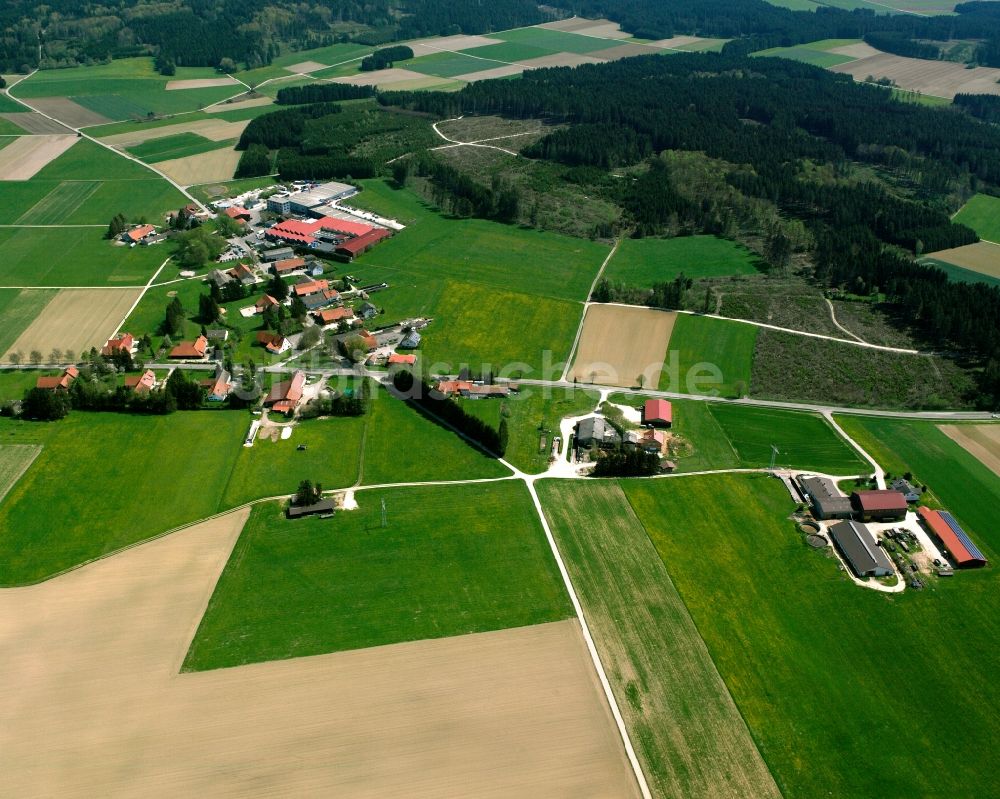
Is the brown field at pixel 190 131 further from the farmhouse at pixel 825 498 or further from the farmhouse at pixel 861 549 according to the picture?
the farmhouse at pixel 861 549

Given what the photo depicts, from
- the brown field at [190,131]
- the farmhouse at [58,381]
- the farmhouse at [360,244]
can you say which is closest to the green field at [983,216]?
the farmhouse at [360,244]

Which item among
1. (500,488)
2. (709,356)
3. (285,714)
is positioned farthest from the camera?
(709,356)

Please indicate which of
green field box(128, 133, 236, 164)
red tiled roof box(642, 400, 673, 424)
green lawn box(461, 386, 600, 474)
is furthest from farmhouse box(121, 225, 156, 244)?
red tiled roof box(642, 400, 673, 424)

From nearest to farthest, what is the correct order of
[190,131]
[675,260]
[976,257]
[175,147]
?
[675,260] → [976,257] → [175,147] → [190,131]

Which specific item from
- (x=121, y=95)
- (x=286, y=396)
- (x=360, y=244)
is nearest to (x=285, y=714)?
(x=286, y=396)

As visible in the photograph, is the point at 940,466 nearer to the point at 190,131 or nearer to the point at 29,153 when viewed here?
the point at 190,131
